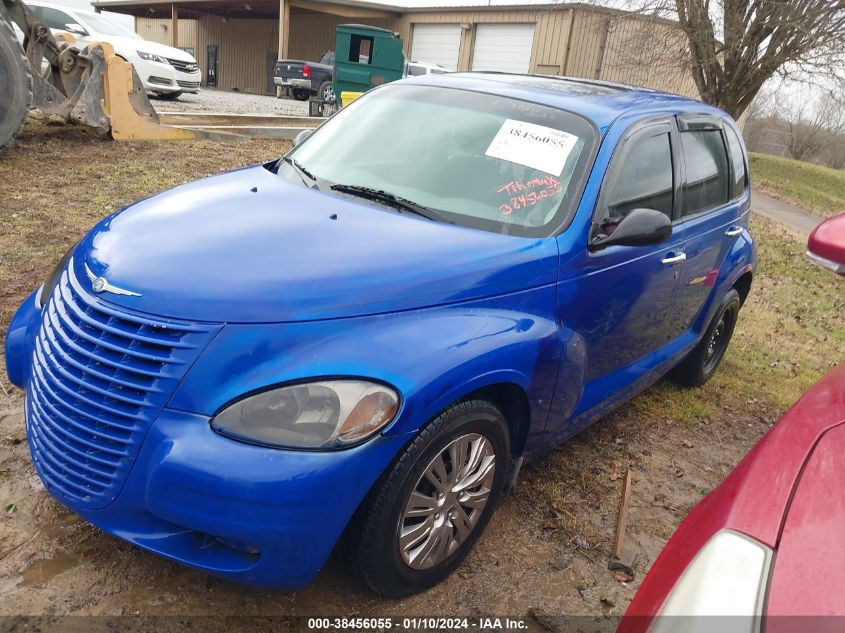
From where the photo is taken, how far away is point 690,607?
1327mm

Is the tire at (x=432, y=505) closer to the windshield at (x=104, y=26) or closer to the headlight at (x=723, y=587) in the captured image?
the headlight at (x=723, y=587)

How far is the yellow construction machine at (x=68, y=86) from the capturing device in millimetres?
6922

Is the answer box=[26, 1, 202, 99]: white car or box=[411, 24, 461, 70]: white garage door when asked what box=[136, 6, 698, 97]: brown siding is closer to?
box=[411, 24, 461, 70]: white garage door

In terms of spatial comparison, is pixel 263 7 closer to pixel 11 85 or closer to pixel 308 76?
pixel 308 76

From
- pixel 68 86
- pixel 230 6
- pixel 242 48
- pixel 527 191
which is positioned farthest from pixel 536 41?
pixel 527 191

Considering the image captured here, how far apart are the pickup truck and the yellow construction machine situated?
41.4ft

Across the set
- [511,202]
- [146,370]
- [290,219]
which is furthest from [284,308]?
[511,202]

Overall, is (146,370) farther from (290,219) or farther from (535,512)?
(535,512)

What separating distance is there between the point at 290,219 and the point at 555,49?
2200 cm

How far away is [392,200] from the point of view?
9.36 feet

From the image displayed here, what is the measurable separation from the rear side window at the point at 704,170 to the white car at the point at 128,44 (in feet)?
41.9

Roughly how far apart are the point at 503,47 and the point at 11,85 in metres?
20.2

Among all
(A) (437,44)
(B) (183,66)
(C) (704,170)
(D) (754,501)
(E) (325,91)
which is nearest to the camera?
(D) (754,501)

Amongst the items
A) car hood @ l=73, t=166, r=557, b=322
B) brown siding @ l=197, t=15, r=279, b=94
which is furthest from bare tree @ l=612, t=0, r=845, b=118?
brown siding @ l=197, t=15, r=279, b=94
